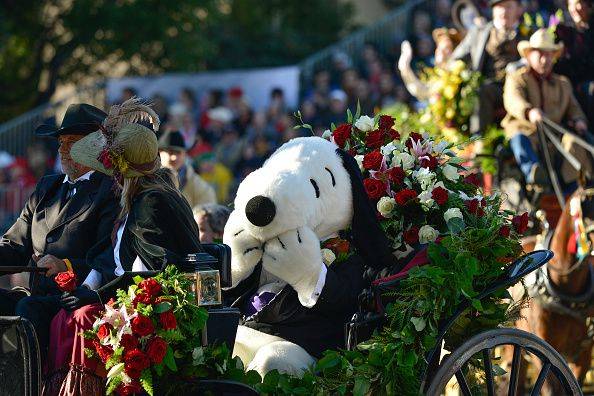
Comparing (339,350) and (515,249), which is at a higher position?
(515,249)

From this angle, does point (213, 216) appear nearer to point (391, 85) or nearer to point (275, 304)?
point (275, 304)

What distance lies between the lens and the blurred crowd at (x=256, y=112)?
51.0ft

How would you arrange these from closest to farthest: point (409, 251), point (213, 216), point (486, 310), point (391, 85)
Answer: point (486, 310) < point (409, 251) < point (213, 216) < point (391, 85)

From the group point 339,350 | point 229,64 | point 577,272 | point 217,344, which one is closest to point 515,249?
point 339,350

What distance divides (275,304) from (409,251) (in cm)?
71

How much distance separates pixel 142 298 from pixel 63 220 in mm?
1235

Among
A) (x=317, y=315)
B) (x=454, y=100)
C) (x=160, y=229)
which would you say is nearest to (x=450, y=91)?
(x=454, y=100)

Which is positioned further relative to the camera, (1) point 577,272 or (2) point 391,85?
(2) point 391,85

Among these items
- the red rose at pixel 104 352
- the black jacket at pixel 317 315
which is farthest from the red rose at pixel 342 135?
the red rose at pixel 104 352

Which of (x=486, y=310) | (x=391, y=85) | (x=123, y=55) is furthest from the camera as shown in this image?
(x=123, y=55)

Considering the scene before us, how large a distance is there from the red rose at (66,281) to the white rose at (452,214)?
5.78 ft

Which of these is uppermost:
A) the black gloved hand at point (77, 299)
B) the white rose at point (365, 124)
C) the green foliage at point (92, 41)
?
the green foliage at point (92, 41)

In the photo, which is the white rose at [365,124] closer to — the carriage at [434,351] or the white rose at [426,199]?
the white rose at [426,199]

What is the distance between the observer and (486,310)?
5773 mm
